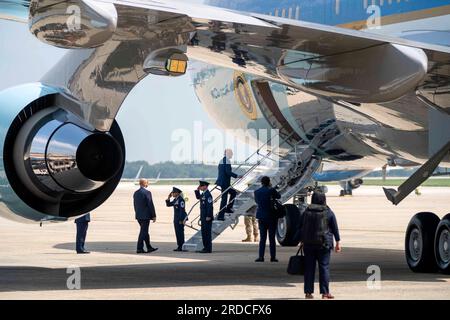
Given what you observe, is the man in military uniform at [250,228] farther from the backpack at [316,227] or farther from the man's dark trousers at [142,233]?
the backpack at [316,227]

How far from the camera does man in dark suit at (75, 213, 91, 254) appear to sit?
20641mm

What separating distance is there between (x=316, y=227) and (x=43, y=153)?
4.27 m

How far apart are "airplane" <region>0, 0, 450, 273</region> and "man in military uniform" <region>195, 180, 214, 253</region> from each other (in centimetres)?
363

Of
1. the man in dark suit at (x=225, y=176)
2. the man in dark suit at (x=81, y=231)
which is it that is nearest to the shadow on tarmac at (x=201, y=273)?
the man in dark suit at (x=81, y=231)

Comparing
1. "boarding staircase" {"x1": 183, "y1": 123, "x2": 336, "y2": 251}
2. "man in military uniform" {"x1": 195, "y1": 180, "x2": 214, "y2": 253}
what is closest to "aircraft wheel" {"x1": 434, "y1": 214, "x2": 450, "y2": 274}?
"boarding staircase" {"x1": 183, "y1": 123, "x2": 336, "y2": 251}

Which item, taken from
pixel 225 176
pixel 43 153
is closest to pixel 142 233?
pixel 225 176

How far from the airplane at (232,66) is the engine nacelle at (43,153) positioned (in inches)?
0.6

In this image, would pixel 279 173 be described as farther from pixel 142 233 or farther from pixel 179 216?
pixel 142 233

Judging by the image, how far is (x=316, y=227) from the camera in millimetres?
13125

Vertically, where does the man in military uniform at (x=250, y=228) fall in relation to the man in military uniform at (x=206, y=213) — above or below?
below

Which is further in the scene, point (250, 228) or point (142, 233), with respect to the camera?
point (250, 228)

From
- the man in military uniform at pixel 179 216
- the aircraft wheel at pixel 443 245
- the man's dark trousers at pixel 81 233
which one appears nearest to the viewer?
the aircraft wheel at pixel 443 245

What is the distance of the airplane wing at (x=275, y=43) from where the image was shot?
38.4 ft

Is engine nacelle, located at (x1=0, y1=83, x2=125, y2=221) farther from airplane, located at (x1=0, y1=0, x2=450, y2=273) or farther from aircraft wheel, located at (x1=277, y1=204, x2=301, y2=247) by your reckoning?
aircraft wheel, located at (x1=277, y1=204, x2=301, y2=247)
